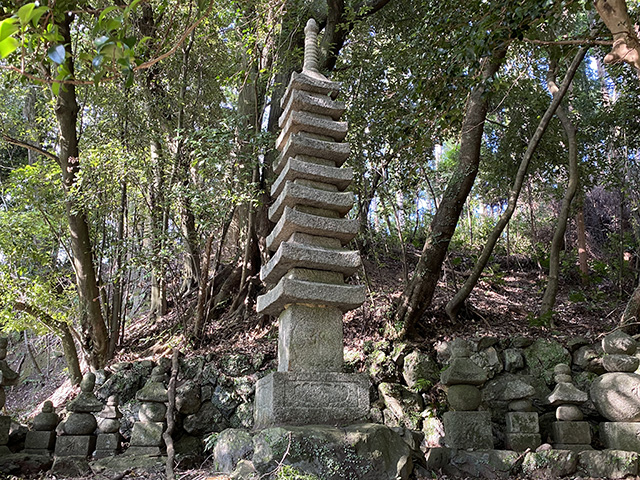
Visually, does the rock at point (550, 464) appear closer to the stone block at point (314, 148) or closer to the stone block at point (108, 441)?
the stone block at point (314, 148)

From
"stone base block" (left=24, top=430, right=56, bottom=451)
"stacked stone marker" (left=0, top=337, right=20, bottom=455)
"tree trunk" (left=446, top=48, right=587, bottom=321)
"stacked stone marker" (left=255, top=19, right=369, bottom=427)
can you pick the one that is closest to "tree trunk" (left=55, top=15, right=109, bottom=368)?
"stacked stone marker" (left=0, top=337, right=20, bottom=455)

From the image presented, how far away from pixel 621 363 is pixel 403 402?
2.90 meters

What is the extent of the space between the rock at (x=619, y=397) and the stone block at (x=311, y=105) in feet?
13.1

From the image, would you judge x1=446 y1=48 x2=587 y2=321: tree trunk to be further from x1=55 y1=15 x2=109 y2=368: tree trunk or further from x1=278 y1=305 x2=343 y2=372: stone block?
x1=55 y1=15 x2=109 y2=368: tree trunk

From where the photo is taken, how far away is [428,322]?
819 centimetres

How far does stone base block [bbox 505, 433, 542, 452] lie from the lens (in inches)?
197

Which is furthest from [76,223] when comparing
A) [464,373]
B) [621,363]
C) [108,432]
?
[621,363]

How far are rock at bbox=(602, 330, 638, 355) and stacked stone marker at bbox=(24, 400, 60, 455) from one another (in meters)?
6.56

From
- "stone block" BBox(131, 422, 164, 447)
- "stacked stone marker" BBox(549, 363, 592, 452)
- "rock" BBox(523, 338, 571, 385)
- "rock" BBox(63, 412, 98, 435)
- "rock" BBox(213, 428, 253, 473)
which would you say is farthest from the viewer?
"rock" BBox(523, 338, 571, 385)

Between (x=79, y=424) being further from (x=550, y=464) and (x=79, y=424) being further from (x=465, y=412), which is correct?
(x=550, y=464)

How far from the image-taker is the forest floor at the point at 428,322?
7844mm

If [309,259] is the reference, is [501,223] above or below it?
above

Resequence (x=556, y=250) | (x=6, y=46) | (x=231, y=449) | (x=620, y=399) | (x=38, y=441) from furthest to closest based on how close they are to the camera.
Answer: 1. (x=556, y=250)
2. (x=38, y=441)
3. (x=620, y=399)
4. (x=231, y=449)
5. (x=6, y=46)

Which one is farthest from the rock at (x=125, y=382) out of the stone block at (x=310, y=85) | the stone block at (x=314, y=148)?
the stone block at (x=310, y=85)
